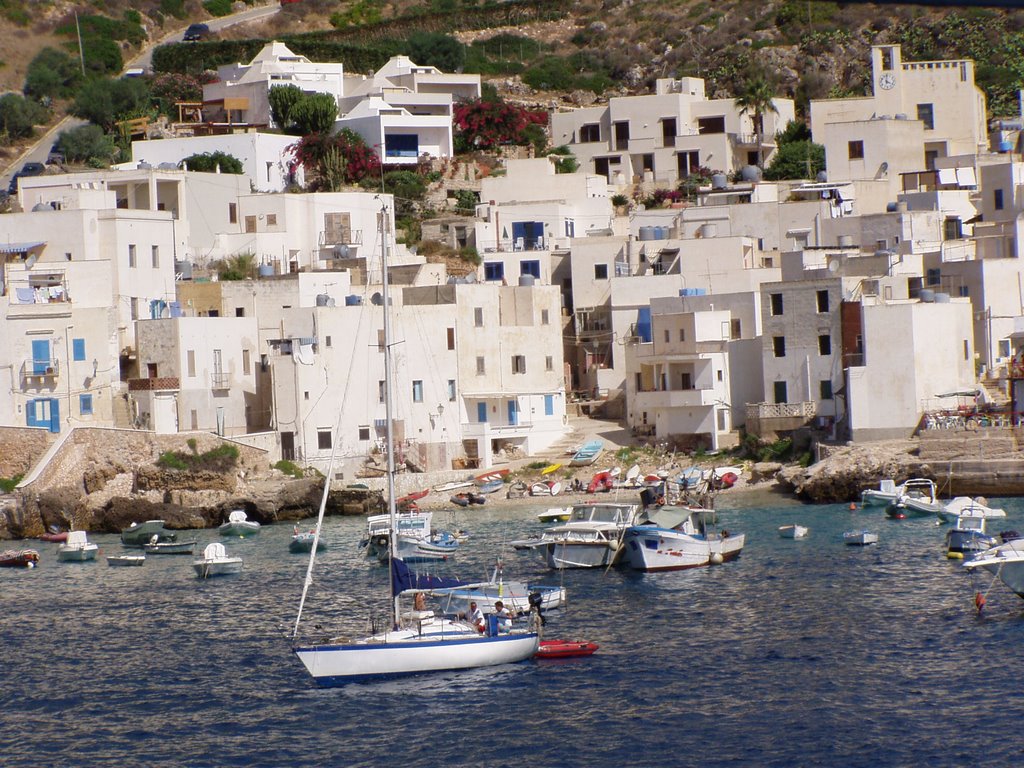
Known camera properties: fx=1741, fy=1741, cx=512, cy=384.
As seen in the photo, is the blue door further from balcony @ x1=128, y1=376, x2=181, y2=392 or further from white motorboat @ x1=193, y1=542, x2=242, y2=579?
white motorboat @ x1=193, y1=542, x2=242, y2=579

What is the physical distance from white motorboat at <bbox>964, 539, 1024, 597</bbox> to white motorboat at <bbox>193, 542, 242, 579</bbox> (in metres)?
21.6

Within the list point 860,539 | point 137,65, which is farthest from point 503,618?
point 137,65

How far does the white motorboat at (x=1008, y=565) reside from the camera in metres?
39.7

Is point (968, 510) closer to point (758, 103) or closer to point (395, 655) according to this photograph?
point (395, 655)

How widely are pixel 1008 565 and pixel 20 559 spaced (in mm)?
30286

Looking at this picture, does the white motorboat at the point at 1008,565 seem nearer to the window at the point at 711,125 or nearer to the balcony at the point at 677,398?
the balcony at the point at 677,398

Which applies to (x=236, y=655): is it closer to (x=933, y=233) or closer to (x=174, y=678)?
(x=174, y=678)

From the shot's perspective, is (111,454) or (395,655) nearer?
(395,655)

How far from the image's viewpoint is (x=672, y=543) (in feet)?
159

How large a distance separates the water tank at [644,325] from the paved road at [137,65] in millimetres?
37413

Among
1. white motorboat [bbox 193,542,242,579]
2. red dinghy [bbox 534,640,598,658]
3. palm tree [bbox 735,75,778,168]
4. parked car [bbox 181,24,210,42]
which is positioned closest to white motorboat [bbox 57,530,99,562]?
white motorboat [bbox 193,542,242,579]

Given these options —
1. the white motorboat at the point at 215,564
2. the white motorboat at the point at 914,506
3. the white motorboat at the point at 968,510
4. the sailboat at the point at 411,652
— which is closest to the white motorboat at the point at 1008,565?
the sailboat at the point at 411,652

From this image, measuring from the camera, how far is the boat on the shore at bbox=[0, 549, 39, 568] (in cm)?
5400

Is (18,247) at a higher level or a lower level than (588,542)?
higher
